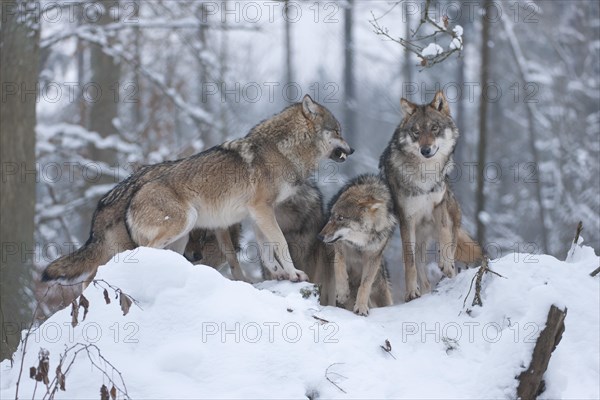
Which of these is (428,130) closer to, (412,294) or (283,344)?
(412,294)

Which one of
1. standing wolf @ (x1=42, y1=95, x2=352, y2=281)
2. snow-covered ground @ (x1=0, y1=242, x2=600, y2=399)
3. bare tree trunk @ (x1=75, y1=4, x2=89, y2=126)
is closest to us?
snow-covered ground @ (x1=0, y1=242, x2=600, y2=399)

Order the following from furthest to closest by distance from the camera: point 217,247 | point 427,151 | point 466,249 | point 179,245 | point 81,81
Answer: point 81,81
point 217,247
point 466,249
point 179,245
point 427,151

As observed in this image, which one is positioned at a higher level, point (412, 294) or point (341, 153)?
point (341, 153)

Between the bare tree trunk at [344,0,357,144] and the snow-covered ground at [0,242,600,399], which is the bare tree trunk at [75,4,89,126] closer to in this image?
the bare tree trunk at [344,0,357,144]

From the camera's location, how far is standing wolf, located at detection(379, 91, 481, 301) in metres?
6.93

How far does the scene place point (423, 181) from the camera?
6.92 meters

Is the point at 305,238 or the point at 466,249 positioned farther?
the point at 305,238

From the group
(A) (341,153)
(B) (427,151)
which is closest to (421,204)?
(B) (427,151)

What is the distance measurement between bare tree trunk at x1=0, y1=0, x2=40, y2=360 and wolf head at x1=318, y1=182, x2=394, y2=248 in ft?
12.9

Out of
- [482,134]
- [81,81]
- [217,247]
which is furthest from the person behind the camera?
[81,81]

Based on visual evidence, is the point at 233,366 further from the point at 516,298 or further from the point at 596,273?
the point at 596,273

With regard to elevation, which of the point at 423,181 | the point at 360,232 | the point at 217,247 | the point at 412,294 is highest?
the point at 423,181

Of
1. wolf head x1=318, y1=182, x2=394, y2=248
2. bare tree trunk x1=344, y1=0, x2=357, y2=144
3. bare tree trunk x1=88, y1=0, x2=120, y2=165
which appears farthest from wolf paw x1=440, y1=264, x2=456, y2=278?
bare tree trunk x1=344, y1=0, x2=357, y2=144

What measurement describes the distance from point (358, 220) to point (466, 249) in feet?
4.64
